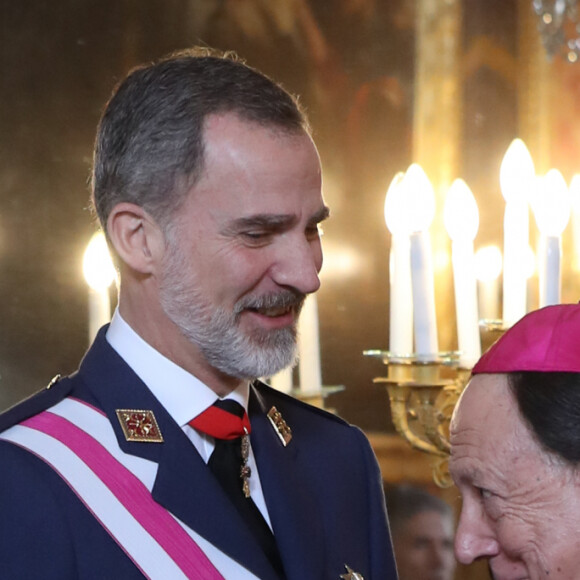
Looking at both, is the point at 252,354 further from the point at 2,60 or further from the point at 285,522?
the point at 2,60

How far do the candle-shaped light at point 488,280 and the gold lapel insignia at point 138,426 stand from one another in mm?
1068

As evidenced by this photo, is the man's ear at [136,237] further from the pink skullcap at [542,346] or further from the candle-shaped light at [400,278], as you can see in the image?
the candle-shaped light at [400,278]

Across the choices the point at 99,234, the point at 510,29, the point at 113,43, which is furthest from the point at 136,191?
the point at 510,29

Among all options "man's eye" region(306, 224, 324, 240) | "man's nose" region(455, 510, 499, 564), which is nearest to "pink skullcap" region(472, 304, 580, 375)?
"man's nose" region(455, 510, 499, 564)

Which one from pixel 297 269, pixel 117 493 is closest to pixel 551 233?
pixel 297 269

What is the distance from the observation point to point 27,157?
1.76m

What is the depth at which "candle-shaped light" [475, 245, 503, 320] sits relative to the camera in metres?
2.22

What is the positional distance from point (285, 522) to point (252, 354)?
8.3 inches

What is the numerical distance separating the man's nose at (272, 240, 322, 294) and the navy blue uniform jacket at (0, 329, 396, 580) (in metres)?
0.20

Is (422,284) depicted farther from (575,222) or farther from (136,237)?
(575,222)

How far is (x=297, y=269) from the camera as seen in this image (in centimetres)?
125

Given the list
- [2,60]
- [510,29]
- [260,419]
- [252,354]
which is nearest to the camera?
[252,354]

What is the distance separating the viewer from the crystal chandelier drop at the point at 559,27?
2125 millimetres

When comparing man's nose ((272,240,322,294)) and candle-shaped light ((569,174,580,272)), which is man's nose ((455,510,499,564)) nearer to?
man's nose ((272,240,322,294))
